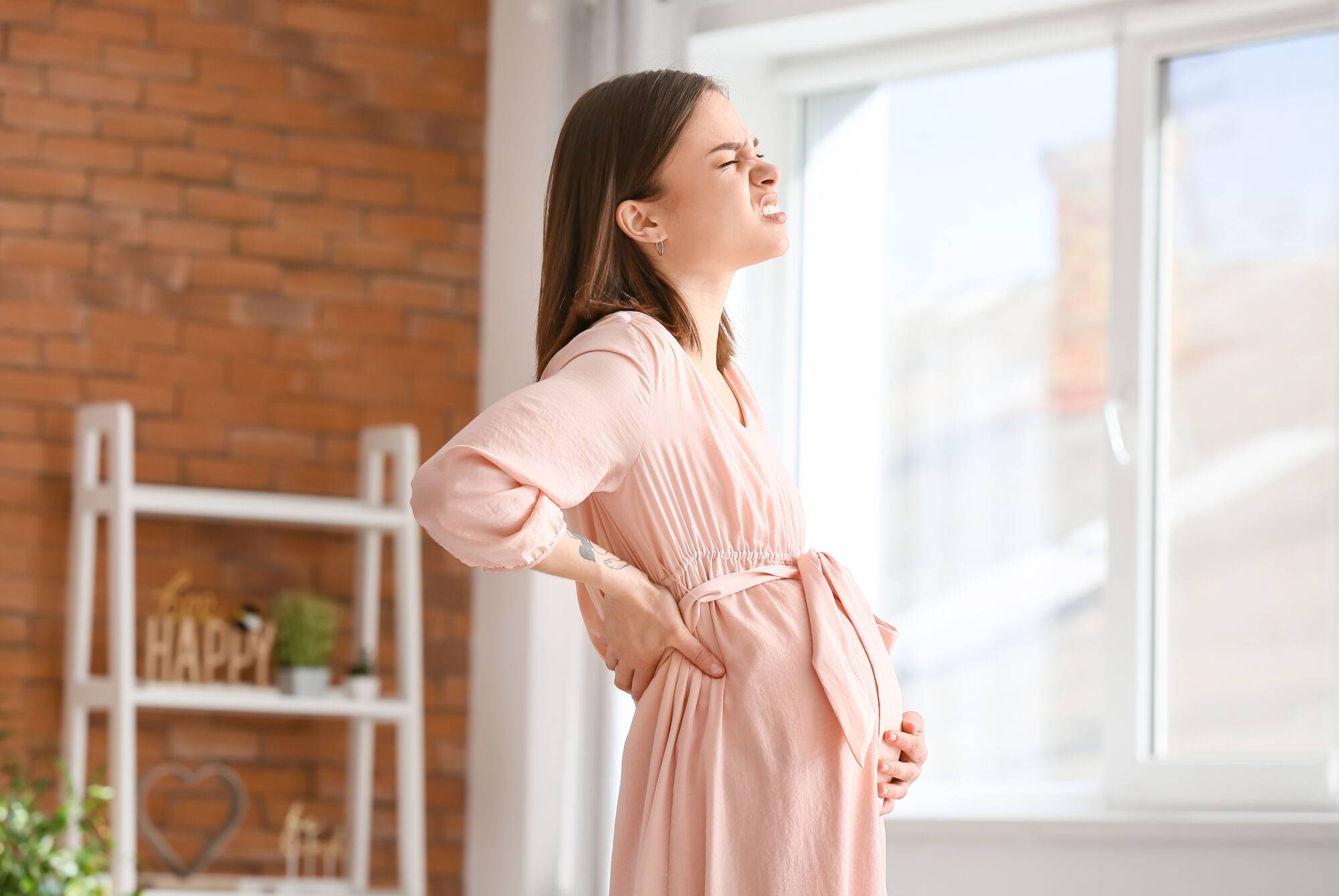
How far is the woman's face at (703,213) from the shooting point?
58.0 inches

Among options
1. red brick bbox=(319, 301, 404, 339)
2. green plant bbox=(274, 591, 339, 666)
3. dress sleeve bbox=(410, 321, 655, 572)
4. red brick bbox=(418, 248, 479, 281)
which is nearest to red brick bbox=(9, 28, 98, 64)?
red brick bbox=(319, 301, 404, 339)

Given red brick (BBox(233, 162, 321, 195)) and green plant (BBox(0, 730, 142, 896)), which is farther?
red brick (BBox(233, 162, 321, 195))

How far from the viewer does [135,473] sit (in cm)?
352

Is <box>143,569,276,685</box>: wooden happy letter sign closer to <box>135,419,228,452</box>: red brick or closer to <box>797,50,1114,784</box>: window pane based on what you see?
<box>135,419,228,452</box>: red brick

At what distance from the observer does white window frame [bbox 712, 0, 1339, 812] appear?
2977mm

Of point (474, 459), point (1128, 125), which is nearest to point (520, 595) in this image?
point (1128, 125)

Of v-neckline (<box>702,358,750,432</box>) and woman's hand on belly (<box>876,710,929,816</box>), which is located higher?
v-neckline (<box>702,358,750,432</box>)

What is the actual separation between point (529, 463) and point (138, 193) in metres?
2.64

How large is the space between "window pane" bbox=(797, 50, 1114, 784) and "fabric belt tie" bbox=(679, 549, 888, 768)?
6.68 ft

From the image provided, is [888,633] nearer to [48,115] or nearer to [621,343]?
[621,343]

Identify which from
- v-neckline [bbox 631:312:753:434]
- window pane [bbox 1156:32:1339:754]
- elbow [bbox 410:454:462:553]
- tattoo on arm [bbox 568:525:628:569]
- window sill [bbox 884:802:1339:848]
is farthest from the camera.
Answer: window pane [bbox 1156:32:1339:754]

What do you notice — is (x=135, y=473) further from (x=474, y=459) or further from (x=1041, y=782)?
(x=474, y=459)

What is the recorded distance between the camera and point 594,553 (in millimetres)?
1307

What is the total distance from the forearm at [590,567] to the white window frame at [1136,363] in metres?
1.97
